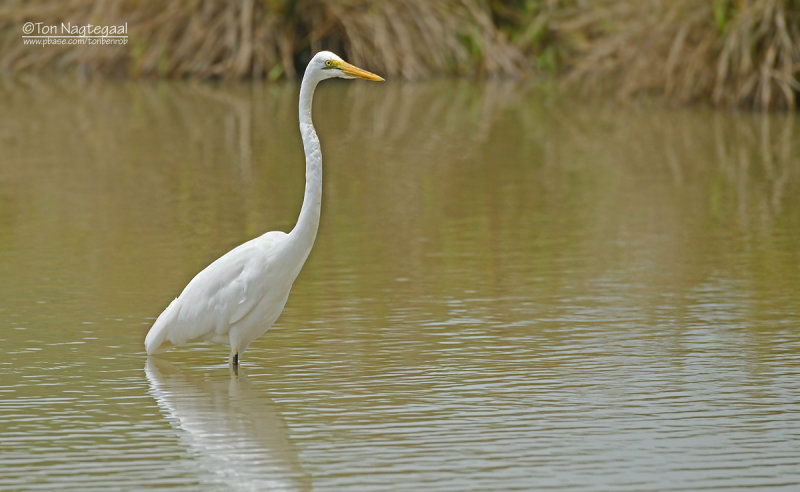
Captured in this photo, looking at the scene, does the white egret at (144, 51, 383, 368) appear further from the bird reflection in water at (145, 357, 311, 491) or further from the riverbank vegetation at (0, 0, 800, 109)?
the riverbank vegetation at (0, 0, 800, 109)

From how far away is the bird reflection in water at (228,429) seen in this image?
15.4 ft

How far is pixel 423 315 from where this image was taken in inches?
276

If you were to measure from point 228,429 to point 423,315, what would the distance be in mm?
1889

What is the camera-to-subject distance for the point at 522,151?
13094 mm

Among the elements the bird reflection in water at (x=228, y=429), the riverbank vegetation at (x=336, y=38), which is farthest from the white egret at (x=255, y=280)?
the riverbank vegetation at (x=336, y=38)

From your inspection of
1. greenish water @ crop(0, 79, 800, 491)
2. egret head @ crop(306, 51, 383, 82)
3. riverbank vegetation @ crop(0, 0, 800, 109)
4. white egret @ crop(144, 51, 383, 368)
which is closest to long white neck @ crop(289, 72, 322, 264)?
white egret @ crop(144, 51, 383, 368)

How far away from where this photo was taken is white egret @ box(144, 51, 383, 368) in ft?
18.9

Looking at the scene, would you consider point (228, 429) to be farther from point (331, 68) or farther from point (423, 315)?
point (423, 315)

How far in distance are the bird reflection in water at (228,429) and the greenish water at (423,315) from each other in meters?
0.01

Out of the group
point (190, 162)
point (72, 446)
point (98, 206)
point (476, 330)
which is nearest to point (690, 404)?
point (476, 330)

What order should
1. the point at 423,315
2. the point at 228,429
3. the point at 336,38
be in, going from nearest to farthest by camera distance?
1. the point at 228,429
2. the point at 423,315
3. the point at 336,38

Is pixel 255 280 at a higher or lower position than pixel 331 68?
lower

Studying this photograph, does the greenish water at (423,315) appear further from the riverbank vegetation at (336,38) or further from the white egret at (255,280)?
the riverbank vegetation at (336,38)

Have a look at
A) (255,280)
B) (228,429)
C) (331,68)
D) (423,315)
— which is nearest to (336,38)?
(423,315)
